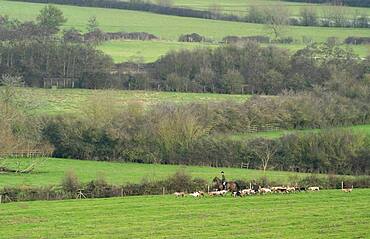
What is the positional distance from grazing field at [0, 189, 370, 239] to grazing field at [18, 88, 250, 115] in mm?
24644

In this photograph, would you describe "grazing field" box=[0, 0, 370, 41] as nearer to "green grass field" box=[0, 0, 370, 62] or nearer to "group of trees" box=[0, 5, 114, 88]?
"green grass field" box=[0, 0, 370, 62]

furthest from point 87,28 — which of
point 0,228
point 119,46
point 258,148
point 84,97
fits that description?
point 0,228

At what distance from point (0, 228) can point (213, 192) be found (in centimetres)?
1396

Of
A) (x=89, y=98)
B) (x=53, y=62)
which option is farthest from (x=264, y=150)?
(x=53, y=62)

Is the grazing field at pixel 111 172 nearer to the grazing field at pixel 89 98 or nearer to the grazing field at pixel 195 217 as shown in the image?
the grazing field at pixel 195 217

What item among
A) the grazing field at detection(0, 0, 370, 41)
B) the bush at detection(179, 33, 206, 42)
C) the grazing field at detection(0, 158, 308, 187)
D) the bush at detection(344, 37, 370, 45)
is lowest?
the grazing field at detection(0, 158, 308, 187)

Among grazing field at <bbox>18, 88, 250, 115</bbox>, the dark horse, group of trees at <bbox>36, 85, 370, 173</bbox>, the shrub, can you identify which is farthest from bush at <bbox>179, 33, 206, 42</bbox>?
the shrub

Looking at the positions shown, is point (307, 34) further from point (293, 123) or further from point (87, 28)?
point (293, 123)

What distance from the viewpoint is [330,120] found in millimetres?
76125

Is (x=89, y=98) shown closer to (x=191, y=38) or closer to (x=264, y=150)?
(x=264, y=150)

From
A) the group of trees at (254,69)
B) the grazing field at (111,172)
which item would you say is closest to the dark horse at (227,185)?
the grazing field at (111,172)

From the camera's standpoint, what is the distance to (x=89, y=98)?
78.4 meters

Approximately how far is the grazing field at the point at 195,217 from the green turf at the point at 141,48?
4573 centimetres

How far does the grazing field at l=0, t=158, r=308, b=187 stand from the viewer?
2202 inches
